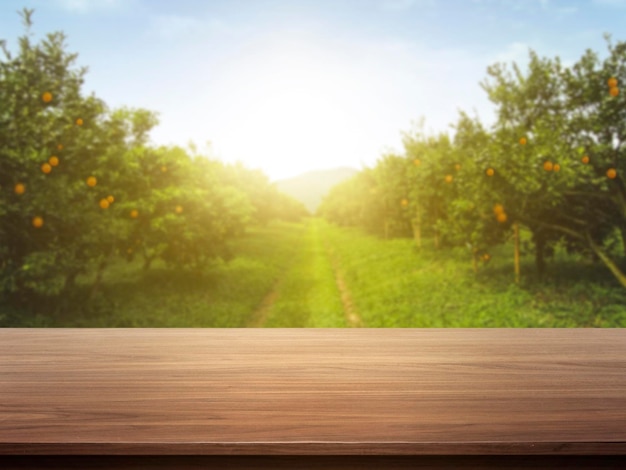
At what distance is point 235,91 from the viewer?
653 centimetres

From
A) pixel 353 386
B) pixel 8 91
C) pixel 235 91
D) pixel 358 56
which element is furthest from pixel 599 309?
pixel 8 91

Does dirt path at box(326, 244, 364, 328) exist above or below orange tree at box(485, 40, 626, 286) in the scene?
below

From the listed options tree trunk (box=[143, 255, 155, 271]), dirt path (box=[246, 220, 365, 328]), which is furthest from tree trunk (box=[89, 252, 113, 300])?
dirt path (box=[246, 220, 365, 328])

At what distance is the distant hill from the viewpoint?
11.0 metres

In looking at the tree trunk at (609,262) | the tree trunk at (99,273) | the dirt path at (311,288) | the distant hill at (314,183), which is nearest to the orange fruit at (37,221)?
the tree trunk at (99,273)

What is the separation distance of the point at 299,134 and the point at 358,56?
1.29 metres

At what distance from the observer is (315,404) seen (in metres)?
0.94

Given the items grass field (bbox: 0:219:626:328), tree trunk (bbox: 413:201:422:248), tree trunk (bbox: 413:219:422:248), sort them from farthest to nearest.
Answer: tree trunk (bbox: 413:219:422:248) < tree trunk (bbox: 413:201:422:248) < grass field (bbox: 0:219:626:328)

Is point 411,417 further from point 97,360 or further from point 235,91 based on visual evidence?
point 235,91

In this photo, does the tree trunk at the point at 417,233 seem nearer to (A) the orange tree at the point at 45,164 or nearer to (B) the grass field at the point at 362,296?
(B) the grass field at the point at 362,296

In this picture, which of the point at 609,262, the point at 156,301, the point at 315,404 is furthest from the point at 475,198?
the point at 315,404

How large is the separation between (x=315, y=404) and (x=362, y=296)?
578 cm

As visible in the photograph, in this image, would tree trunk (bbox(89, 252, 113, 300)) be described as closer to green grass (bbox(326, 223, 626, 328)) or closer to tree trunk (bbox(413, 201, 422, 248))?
green grass (bbox(326, 223, 626, 328))

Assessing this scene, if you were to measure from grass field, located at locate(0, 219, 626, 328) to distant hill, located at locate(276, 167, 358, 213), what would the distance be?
3.06 metres
